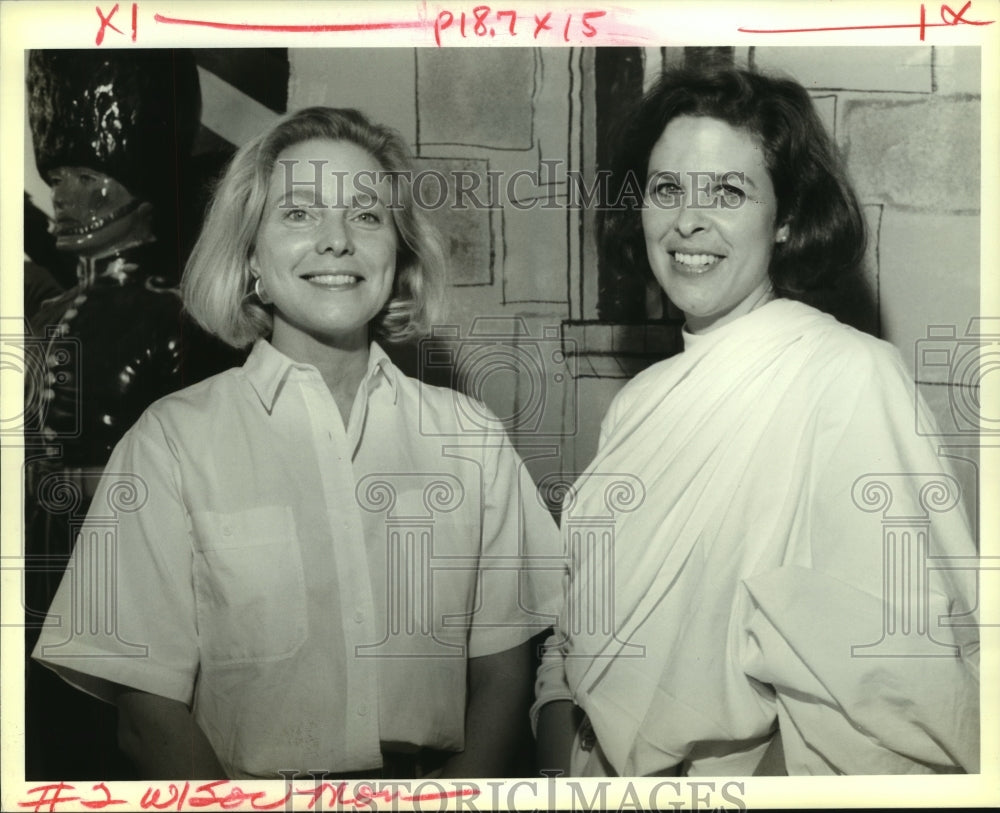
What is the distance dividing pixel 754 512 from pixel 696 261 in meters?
0.43

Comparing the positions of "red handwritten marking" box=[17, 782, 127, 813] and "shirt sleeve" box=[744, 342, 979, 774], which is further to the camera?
"red handwritten marking" box=[17, 782, 127, 813]

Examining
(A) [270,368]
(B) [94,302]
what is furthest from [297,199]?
(B) [94,302]

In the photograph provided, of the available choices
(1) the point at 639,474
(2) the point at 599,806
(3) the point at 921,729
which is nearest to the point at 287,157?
(1) the point at 639,474

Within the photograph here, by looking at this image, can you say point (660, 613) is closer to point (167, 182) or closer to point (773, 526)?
point (773, 526)

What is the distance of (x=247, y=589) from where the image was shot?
174 centimetres

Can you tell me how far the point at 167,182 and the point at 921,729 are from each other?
1.55m

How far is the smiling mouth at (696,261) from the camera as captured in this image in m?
1.76

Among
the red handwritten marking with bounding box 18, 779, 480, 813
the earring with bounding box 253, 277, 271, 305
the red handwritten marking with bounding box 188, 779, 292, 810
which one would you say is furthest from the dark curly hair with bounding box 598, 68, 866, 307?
the red handwritten marking with bounding box 188, 779, 292, 810

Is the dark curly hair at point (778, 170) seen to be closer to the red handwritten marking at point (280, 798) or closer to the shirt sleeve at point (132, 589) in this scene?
the shirt sleeve at point (132, 589)

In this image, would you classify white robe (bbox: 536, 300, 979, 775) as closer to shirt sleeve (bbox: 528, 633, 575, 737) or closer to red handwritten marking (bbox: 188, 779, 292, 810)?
shirt sleeve (bbox: 528, 633, 575, 737)

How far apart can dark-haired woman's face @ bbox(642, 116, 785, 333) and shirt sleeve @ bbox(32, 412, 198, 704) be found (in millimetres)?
913

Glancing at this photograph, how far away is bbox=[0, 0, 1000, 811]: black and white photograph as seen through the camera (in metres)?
1.74

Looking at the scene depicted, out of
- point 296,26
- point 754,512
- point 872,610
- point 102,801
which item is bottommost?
point 102,801

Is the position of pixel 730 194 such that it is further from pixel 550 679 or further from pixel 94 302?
pixel 94 302
